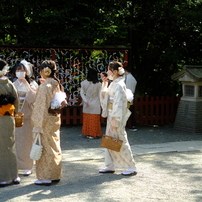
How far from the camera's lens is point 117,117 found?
6.34 meters

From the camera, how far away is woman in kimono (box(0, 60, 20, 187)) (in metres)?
5.74

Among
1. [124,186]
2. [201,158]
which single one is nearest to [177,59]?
[201,158]

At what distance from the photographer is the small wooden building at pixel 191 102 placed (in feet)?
35.8

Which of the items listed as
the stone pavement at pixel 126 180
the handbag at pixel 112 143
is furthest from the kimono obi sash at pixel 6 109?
the handbag at pixel 112 143

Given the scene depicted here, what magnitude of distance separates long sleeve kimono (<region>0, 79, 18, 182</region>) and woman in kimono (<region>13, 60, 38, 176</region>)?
56cm

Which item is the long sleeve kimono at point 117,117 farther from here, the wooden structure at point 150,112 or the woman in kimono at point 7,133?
the wooden structure at point 150,112

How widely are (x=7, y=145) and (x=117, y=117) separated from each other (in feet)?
5.48

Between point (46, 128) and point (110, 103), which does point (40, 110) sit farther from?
point (110, 103)

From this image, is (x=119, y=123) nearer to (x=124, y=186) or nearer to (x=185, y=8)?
(x=124, y=186)

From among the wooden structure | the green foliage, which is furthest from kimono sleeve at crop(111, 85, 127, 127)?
the green foliage

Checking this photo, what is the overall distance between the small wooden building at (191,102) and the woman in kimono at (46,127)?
5812mm

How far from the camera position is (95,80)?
387 inches

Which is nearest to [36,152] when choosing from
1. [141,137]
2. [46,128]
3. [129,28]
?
[46,128]

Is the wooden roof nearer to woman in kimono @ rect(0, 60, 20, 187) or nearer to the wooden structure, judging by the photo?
the wooden structure
